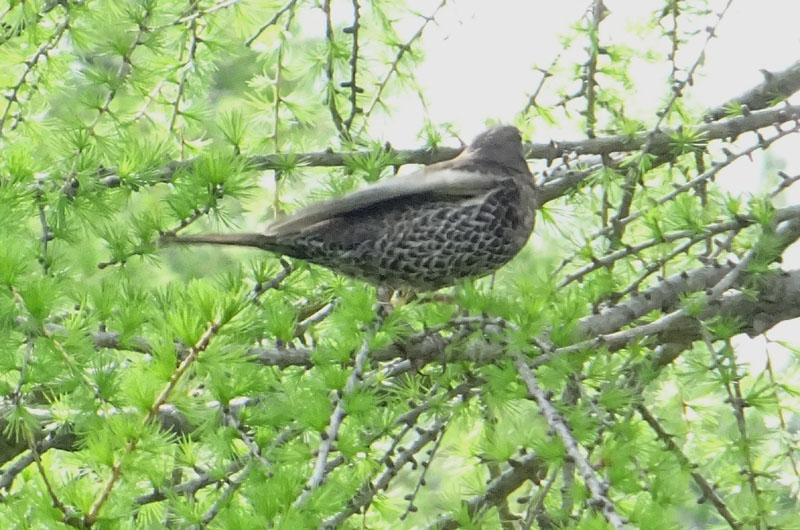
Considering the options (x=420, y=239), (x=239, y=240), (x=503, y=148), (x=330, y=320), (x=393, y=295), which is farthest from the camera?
(x=393, y=295)

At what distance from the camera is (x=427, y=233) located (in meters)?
3.57

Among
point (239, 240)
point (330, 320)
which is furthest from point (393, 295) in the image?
point (330, 320)

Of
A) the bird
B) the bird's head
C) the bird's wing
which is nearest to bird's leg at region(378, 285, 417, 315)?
the bird

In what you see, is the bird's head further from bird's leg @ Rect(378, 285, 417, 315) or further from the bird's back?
bird's leg @ Rect(378, 285, 417, 315)

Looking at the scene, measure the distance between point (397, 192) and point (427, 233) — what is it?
239mm

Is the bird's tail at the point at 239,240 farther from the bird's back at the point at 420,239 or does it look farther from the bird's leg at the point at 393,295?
the bird's leg at the point at 393,295

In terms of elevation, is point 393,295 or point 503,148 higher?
point 503,148

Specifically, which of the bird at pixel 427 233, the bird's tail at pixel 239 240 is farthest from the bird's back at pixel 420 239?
the bird's tail at pixel 239 240

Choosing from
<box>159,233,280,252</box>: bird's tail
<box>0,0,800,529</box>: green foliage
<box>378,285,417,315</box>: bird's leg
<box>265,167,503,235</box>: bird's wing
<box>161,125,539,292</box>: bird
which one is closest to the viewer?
<box>0,0,800,529</box>: green foliage

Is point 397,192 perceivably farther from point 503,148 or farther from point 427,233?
point 503,148

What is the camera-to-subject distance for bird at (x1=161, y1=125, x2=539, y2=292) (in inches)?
138

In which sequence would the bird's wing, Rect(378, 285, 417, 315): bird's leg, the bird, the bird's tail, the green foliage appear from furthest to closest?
Rect(378, 285, 417, 315): bird's leg → the bird → the bird's wing → the bird's tail → the green foliage

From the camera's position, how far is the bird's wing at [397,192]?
10.7ft

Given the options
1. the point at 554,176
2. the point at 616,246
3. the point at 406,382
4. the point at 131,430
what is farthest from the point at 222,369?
the point at 554,176
